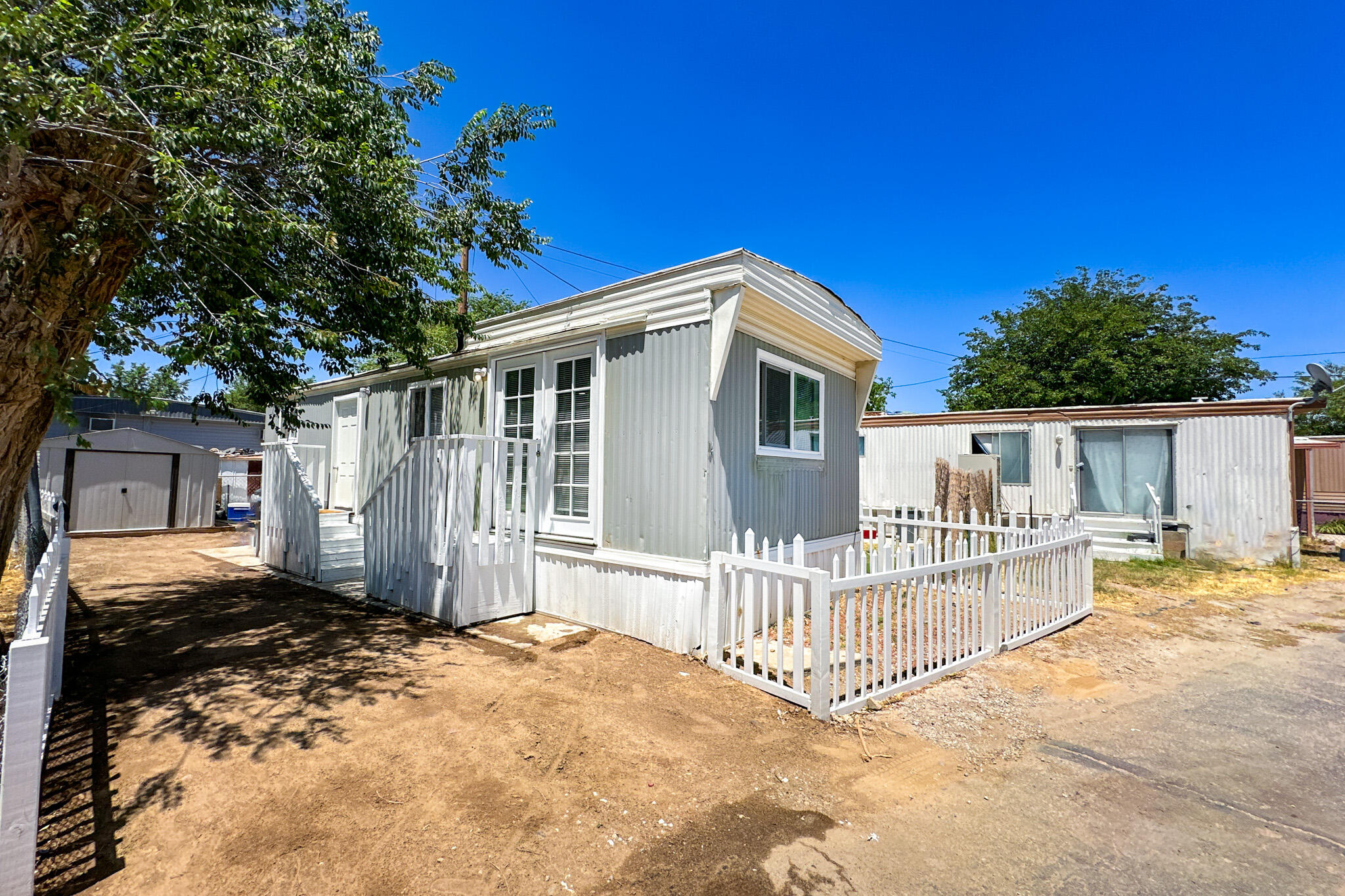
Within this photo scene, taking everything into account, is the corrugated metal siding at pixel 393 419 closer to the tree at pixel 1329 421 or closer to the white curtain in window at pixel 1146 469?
the white curtain in window at pixel 1146 469

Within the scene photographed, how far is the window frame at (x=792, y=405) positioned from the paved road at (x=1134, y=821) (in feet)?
9.93

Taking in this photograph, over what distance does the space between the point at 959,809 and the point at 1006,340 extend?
23.2 metres

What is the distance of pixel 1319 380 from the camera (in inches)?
378

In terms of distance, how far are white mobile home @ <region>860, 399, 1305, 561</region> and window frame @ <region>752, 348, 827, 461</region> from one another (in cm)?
593

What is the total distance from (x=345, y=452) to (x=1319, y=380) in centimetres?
1585

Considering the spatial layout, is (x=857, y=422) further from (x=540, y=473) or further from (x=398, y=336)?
(x=398, y=336)

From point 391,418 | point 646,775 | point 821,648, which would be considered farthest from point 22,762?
point 391,418

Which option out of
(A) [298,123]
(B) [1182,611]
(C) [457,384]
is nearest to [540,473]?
(C) [457,384]

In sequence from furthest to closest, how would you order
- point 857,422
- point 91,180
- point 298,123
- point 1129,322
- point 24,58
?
point 1129,322
point 857,422
point 298,123
point 91,180
point 24,58

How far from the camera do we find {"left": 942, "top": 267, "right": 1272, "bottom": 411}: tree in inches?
738

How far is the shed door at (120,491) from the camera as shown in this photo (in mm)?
11727

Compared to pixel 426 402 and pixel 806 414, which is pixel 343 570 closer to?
pixel 426 402

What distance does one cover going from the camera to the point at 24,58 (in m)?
2.96

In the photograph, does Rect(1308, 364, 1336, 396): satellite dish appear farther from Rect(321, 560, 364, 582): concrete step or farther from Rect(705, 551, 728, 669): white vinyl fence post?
Rect(321, 560, 364, 582): concrete step
